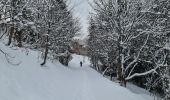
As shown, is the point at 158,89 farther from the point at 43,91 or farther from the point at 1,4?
the point at 1,4

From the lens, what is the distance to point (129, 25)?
20.1 metres

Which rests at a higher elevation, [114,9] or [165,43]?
[114,9]

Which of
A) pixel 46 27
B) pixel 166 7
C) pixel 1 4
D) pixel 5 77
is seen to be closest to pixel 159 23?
pixel 166 7

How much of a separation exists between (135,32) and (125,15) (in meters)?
1.40

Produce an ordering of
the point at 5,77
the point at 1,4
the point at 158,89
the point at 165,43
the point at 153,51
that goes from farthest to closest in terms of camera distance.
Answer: the point at 158,89, the point at 153,51, the point at 165,43, the point at 1,4, the point at 5,77

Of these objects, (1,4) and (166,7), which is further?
(166,7)

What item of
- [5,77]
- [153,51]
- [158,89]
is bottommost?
[158,89]

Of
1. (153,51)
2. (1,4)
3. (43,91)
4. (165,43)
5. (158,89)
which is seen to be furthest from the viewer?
(158,89)

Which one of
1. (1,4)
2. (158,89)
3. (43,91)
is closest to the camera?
(1,4)

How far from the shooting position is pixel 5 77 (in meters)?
9.91

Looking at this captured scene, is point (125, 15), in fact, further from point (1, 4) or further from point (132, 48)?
point (1, 4)

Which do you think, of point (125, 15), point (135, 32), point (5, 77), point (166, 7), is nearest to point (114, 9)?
point (125, 15)

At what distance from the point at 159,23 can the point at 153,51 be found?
9.00 ft

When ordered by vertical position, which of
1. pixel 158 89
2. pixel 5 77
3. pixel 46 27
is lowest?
pixel 158 89
